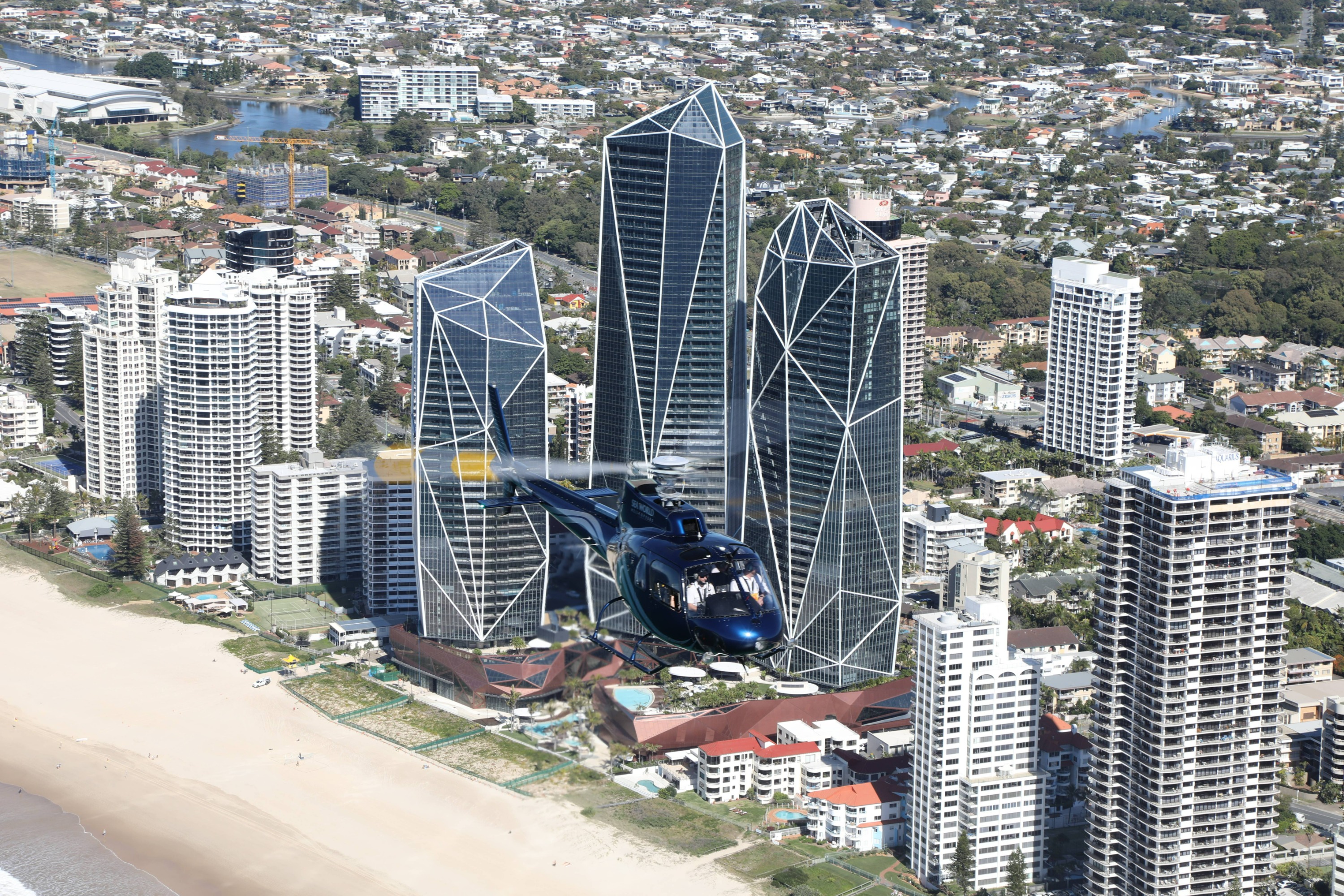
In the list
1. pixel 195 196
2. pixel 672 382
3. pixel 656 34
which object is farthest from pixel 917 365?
pixel 656 34

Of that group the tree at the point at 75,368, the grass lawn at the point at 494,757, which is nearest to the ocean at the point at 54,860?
the grass lawn at the point at 494,757

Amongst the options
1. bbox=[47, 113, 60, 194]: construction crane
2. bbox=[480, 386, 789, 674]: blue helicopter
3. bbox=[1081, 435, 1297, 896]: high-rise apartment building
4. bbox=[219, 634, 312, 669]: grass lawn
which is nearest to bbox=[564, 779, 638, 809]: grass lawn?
bbox=[1081, 435, 1297, 896]: high-rise apartment building

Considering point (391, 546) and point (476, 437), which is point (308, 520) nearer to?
point (391, 546)

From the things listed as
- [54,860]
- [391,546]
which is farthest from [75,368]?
[54,860]

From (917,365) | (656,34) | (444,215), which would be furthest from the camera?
(656,34)

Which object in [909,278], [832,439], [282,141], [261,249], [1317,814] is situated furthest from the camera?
[282,141]

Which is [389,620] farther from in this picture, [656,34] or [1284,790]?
[656,34]

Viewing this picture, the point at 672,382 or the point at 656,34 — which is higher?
the point at 656,34
